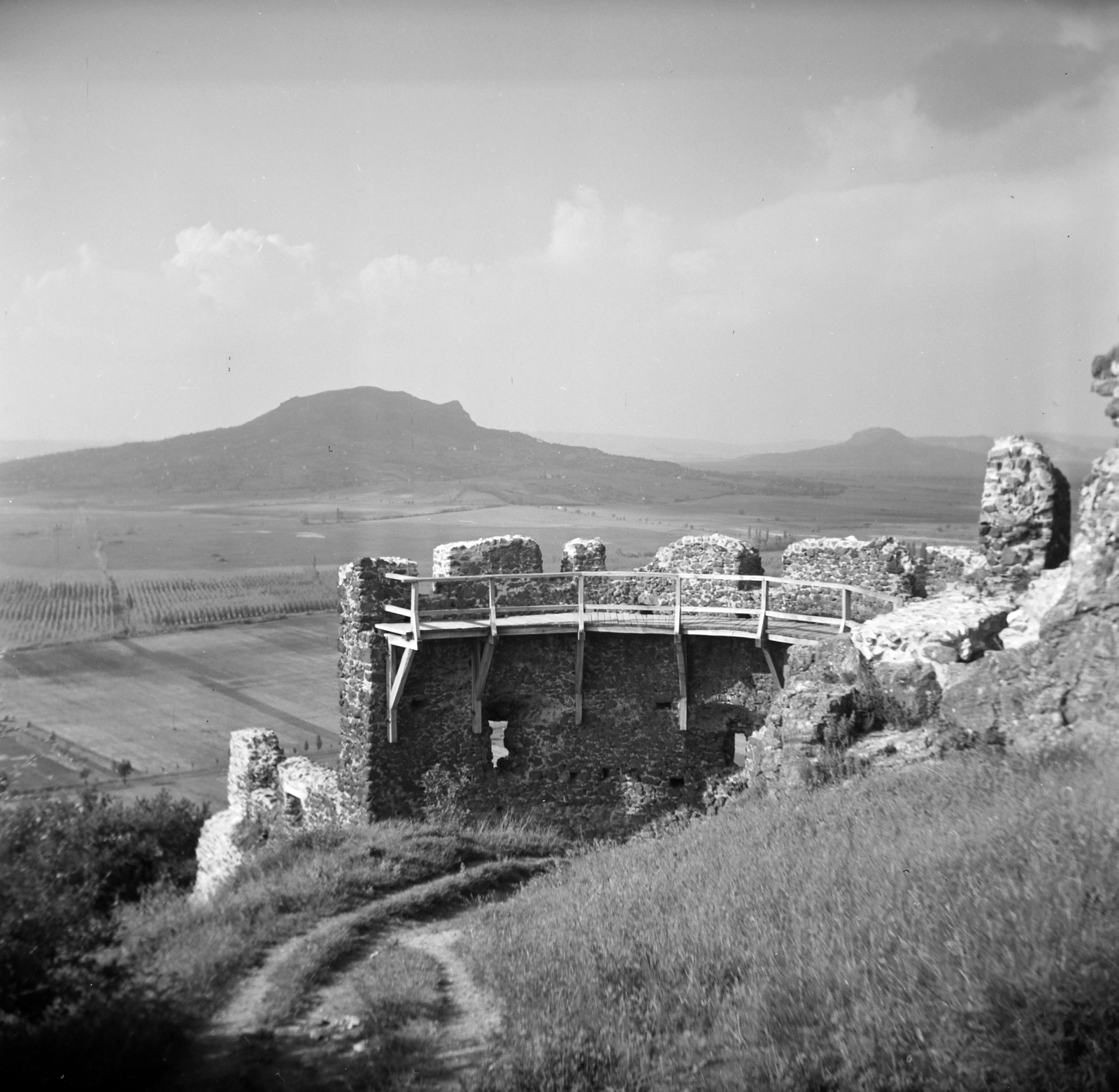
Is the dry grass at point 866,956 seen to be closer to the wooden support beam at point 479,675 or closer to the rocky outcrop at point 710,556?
the wooden support beam at point 479,675

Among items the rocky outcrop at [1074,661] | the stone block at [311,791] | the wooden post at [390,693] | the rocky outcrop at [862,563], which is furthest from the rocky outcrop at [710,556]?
the rocky outcrop at [1074,661]

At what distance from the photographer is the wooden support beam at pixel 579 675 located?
46.2 ft

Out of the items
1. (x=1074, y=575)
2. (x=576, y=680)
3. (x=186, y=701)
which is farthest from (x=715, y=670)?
(x=186, y=701)

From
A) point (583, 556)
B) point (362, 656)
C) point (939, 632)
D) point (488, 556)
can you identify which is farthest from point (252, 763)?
point (939, 632)

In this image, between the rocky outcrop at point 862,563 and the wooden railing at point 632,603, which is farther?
the rocky outcrop at point 862,563

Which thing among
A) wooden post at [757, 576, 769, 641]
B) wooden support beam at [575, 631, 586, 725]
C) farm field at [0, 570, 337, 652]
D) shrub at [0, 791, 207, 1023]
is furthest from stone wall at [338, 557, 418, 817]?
farm field at [0, 570, 337, 652]

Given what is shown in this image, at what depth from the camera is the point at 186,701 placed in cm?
3186

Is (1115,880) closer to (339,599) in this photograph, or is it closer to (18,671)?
(339,599)

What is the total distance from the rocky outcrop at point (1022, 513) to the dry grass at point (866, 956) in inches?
130

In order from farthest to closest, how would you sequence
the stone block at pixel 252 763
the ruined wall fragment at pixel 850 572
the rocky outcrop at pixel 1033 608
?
1. the stone block at pixel 252 763
2. the ruined wall fragment at pixel 850 572
3. the rocky outcrop at pixel 1033 608

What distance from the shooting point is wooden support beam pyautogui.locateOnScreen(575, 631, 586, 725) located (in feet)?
46.2

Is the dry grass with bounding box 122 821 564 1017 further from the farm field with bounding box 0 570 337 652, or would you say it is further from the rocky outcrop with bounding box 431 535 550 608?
the farm field with bounding box 0 570 337 652

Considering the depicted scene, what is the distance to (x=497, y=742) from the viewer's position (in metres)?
17.2

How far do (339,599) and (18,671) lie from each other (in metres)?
22.9
